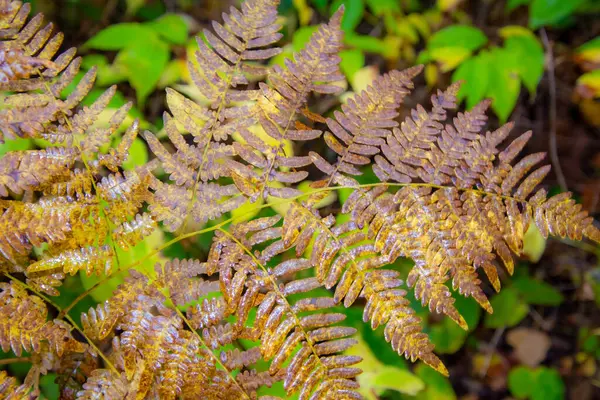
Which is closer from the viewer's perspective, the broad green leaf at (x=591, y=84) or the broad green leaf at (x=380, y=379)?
the broad green leaf at (x=380, y=379)

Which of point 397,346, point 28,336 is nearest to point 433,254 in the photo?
point 397,346

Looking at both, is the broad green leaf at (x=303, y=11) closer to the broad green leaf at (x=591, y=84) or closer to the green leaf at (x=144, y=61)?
the green leaf at (x=144, y=61)

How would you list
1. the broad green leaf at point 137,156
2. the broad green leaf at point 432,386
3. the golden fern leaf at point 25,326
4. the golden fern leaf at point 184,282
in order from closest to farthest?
1. the golden fern leaf at point 25,326
2. the golden fern leaf at point 184,282
3. the broad green leaf at point 137,156
4. the broad green leaf at point 432,386

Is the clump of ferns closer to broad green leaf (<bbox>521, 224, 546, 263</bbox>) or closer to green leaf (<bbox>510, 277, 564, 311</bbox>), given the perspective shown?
broad green leaf (<bbox>521, 224, 546, 263</bbox>)

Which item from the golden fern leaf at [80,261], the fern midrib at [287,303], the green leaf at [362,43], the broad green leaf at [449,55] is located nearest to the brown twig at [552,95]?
the broad green leaf at [449,55]

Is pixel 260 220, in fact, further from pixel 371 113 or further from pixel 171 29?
pixel 171 29

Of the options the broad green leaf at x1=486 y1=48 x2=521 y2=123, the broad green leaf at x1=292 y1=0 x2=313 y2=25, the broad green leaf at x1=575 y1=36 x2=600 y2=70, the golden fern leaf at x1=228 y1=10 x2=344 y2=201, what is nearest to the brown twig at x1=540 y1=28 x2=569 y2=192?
the broad green leaf at x1=575 y1=36 x2=600 y2=70

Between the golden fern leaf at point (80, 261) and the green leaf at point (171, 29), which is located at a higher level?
the green leaf at point (171, 29)
